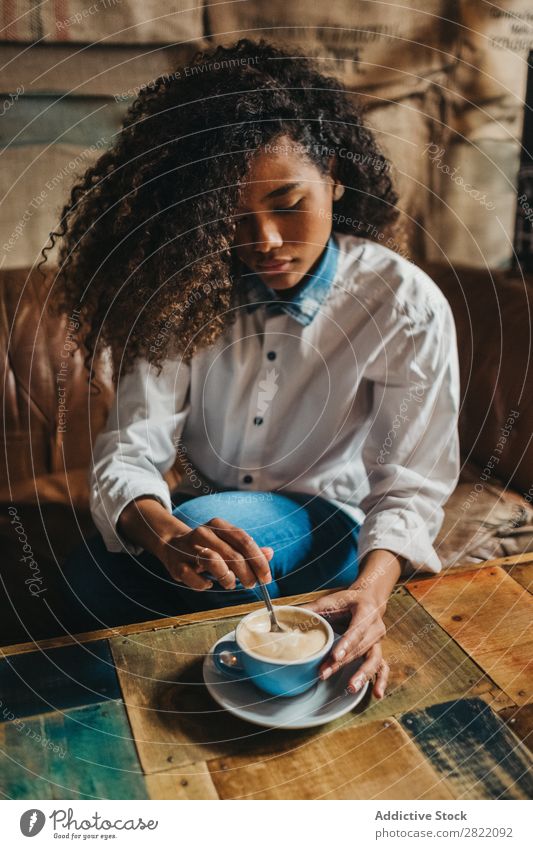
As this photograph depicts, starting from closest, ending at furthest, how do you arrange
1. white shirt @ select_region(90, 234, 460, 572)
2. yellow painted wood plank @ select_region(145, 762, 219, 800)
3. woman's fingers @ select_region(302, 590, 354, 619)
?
yellow painted wood plank @ select_region(145, 762, 219, 800), woman's fingers @ select_region(302, 590, 354, 619), white shirt @ select_region(90, 234, 460, 572)

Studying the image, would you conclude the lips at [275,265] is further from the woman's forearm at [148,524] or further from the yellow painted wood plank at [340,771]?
the yellow painted wood plank at [340,771]

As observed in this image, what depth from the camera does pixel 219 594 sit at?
64 cm

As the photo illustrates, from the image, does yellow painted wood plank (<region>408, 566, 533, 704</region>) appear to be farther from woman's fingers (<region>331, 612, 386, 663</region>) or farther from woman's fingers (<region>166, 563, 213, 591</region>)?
woman's fingers (<region>166, 563, 213, 591</region>)

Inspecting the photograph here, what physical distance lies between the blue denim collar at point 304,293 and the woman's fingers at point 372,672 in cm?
28

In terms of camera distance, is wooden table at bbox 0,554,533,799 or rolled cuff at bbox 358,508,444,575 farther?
rolled cuff at bbox 358,508,444,575

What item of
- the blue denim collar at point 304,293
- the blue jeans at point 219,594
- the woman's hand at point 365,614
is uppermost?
the blue denim collar at point 304,293

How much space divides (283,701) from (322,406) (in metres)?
0.27

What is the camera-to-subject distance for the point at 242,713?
468 millimetres

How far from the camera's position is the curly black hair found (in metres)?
0.57

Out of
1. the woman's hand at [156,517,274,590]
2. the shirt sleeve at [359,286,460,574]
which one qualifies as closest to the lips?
the shirt sleeve at [359,286,460,574]

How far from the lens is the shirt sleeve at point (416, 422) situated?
644mm

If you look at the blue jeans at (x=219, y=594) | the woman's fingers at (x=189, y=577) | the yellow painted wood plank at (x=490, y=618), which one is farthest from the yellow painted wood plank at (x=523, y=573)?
the woman's fingers at (x=189, y=577)

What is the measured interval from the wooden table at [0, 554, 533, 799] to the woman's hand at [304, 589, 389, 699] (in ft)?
0.04

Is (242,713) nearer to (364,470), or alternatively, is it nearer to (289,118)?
(364,470)
